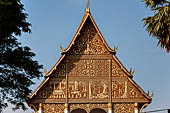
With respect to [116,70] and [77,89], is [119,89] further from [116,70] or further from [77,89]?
[77,89]

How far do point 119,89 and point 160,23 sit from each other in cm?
624

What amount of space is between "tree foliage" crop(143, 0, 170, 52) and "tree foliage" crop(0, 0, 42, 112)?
717 cm

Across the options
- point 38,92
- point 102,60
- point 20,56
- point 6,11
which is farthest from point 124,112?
point 6,11

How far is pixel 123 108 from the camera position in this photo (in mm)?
20656

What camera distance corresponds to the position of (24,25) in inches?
795

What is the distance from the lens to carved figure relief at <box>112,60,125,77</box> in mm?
21109

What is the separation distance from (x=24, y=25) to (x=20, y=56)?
1.77 metres

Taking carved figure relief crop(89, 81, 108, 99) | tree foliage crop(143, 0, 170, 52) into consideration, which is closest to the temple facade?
carved figure relief crop(89, 81, 108, 99)

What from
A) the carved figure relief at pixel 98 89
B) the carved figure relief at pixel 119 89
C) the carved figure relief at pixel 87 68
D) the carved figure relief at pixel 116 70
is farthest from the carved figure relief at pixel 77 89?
the carved figure relief at pixel 116 70

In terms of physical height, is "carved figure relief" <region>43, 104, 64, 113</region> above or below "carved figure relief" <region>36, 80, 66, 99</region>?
below

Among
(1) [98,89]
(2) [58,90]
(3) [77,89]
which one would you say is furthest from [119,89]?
(2) [58,90]

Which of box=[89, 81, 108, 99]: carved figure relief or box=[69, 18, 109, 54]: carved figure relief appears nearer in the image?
Answer: box=[89, 81, 108, 99]: carved figure relief

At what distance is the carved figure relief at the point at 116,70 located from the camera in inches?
831

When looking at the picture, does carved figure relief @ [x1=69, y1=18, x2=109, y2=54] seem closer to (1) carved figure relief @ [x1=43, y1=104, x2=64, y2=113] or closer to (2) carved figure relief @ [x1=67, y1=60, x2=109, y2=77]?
(2) carved figure relief @ [x1=67, y1=60, x2=109, y2=77]
